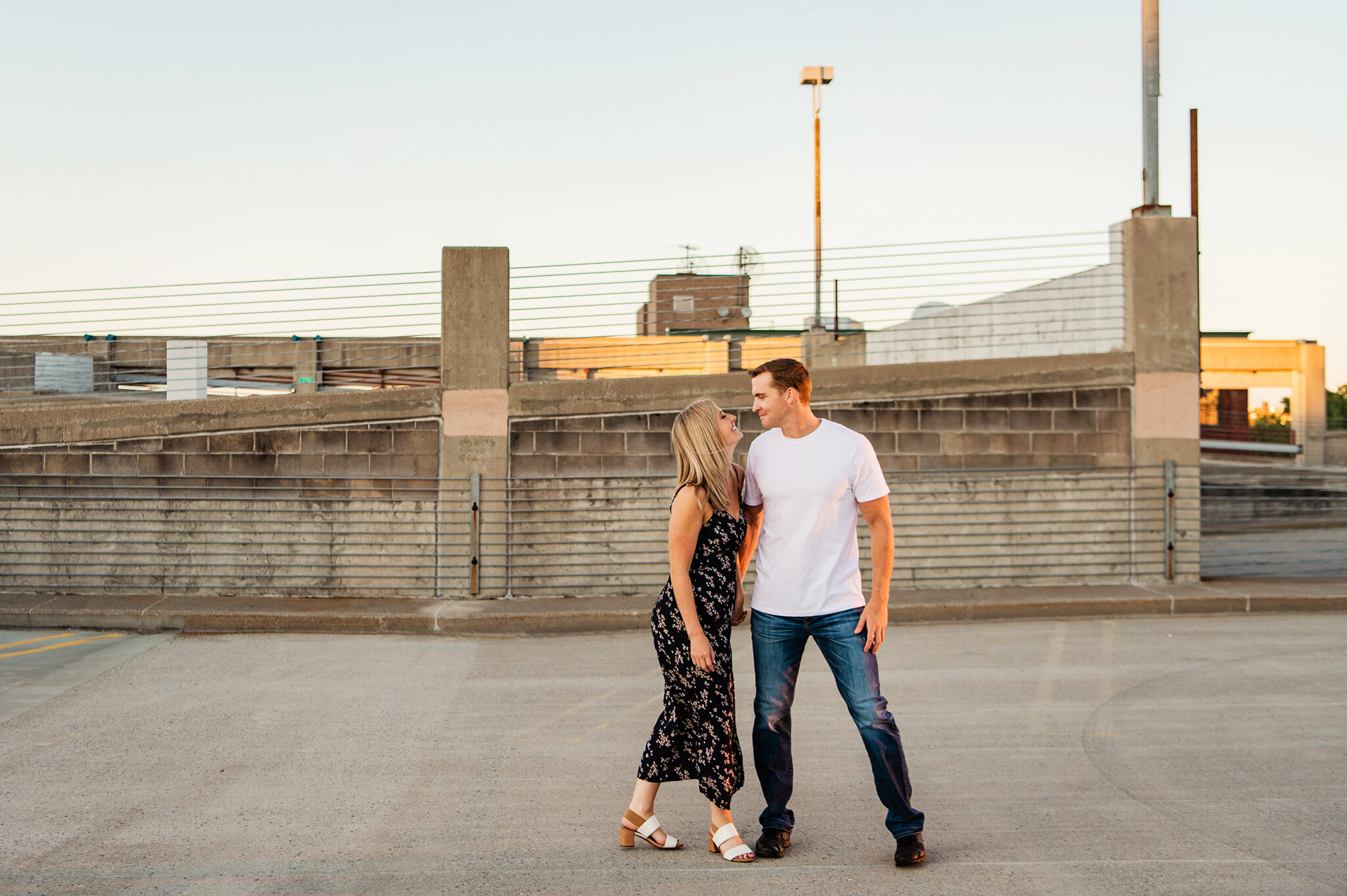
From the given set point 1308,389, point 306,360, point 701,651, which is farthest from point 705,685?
point 1308,389

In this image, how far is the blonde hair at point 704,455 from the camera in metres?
3.60

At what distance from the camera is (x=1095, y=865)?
3623 millimetres

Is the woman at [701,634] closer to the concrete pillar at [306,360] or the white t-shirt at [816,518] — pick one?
the white t-shirt at [816,518]

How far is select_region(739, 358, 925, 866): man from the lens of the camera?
364cm

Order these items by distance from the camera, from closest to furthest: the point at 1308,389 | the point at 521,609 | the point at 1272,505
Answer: the point at 521,609
the point at 1272,505
the point at 1308,389

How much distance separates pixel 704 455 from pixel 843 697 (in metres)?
1.01

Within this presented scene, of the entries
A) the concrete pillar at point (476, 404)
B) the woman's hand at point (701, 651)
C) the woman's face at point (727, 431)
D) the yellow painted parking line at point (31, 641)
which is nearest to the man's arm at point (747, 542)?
the woman's hand at point (701, 651)

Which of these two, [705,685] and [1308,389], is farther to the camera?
[1308,389]

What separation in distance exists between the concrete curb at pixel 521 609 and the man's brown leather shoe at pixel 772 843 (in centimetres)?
504

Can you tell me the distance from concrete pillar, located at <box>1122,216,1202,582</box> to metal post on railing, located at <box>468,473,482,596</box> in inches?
251

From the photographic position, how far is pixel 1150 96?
34.1 feet

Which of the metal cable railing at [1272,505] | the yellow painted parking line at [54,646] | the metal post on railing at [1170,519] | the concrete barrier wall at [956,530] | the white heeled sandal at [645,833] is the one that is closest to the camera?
the white heeled sandal at [645,833]

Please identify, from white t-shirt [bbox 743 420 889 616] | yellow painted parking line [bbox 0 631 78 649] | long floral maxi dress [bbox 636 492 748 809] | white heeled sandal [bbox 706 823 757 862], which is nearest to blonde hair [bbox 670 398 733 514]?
long floral maxi dress [bbox 636 492 748 809]

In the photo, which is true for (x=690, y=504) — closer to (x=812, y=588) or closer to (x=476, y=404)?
(x=812, y=588)
